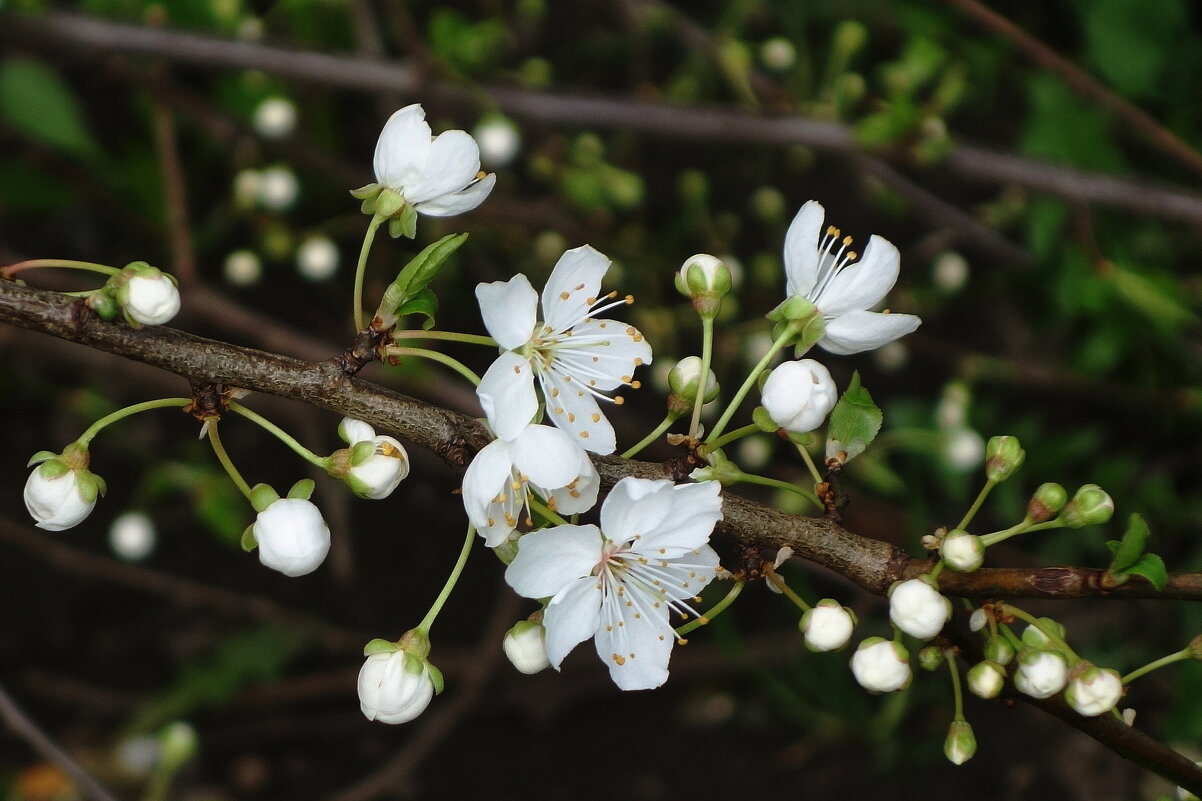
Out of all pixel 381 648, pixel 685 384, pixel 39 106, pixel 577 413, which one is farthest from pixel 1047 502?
pixel 39 106

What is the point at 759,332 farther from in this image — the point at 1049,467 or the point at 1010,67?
the point at 1010,67

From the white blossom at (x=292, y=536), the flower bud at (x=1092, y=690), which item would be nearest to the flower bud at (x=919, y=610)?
the flower bud at (x=1092, y=690)

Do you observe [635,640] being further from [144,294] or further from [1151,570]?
[144,294]

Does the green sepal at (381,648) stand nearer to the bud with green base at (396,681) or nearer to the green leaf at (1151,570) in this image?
the bud with green base at (396,681)

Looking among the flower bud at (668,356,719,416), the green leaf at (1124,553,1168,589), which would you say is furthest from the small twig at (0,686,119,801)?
the green leaf at (1124,553,1168,589)

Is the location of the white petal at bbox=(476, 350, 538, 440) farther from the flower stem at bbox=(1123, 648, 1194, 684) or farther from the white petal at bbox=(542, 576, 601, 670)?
the flower stem at bbox=(1123, 648, 1194, 684)

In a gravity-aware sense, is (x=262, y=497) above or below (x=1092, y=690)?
above
